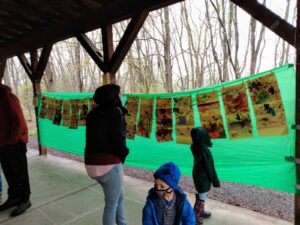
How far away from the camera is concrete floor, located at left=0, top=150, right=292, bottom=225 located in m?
2.37

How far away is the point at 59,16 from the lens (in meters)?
3.39

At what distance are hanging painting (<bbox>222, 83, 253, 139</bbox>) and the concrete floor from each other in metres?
0.81

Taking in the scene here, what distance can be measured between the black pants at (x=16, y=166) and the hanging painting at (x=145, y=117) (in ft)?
4.58

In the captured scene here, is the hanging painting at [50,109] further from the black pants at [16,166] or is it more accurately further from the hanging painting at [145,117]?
the hanging painting at [145,117]

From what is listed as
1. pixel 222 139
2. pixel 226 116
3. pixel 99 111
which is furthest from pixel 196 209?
pixel 99 111

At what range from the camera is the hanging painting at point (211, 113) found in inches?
94.3

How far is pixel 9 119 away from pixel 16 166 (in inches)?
20.5

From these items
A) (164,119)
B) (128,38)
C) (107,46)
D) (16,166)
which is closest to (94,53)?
(107,46)

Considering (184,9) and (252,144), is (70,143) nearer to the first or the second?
(252,144)

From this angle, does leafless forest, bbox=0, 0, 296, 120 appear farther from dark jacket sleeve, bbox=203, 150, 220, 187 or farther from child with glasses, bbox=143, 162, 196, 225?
child with glasses, bbox=143, 162, 196, 225

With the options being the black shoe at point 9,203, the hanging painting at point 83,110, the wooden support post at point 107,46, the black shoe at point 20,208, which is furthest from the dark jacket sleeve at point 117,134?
the hanging painting at point 83,110

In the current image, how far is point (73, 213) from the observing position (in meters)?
2.61

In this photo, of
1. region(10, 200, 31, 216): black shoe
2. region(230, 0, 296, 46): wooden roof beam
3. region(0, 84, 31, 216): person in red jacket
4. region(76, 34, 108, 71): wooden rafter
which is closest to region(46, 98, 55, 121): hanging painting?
region(76, 34, 108, 71): wooden rafter

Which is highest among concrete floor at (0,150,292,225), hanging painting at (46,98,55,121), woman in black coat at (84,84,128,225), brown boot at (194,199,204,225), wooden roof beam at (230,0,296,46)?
wooden roof beam at (230,0,296,46)
